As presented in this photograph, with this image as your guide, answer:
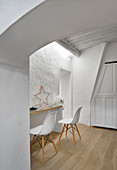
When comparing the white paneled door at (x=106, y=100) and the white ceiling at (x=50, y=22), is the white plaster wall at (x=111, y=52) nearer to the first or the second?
the white paneled door at (x=106, y=100)

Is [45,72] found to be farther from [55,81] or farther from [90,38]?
[90,38]

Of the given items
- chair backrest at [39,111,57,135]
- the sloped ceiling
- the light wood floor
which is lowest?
the light wood floor

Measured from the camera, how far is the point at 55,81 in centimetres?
392

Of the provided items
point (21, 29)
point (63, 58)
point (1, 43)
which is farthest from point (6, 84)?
point (63, 58)

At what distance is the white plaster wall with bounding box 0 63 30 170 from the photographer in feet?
4.35

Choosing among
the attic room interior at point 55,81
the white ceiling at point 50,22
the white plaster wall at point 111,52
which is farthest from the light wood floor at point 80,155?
the white plaster wall at point 111,52

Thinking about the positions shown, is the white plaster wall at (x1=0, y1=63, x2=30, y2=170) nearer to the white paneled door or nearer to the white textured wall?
the white textured wall

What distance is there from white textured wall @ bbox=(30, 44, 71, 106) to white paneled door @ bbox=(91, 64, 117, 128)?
1410 millimetres

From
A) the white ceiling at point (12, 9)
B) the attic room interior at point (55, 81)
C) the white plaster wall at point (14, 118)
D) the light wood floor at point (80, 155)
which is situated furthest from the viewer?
the light wood floor at point (80, 155)

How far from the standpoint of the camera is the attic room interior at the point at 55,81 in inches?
40.1

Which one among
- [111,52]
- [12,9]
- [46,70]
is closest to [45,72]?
[46,70]

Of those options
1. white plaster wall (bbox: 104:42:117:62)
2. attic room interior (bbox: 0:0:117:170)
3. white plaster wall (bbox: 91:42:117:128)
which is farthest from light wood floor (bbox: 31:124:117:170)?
white plaster wall (bbox: 104:42:117:62)

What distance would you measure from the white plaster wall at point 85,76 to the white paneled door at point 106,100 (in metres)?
0.24

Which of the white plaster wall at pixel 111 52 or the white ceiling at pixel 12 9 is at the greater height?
the white plaster wall at pixel 111 52
